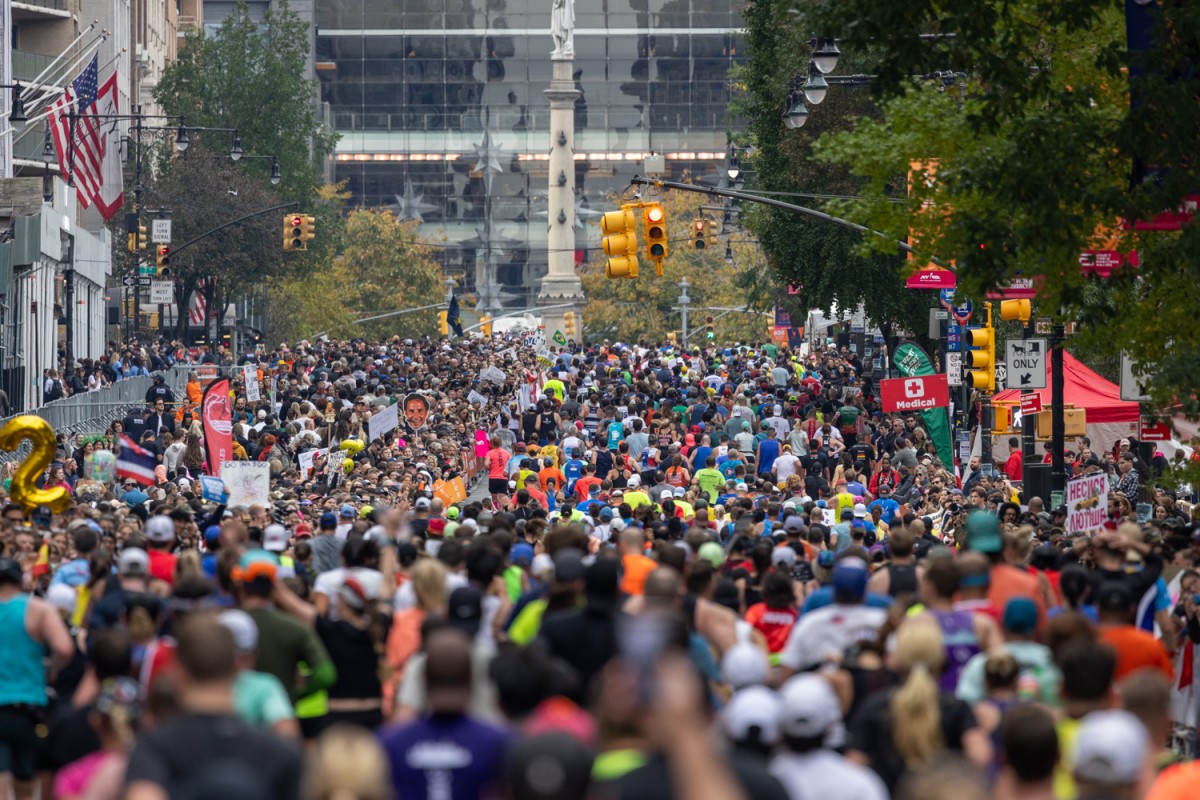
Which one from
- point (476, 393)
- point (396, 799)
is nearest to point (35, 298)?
point (476, 393)

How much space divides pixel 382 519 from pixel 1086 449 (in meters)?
18.4

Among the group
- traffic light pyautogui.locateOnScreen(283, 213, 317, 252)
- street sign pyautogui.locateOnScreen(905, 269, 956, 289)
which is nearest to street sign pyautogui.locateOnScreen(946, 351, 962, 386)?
street sign pyautogui.locateOnScreen(905, 269, 956, 289)

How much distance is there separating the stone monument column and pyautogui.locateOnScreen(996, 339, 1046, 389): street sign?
82.2 metres

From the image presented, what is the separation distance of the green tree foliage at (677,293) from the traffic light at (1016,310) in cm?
7466

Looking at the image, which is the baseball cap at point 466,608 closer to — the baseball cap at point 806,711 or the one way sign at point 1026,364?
the baseball cap at point 806,711

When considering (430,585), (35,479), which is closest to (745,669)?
(430,585)

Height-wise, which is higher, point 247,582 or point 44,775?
Answer: point 247,582

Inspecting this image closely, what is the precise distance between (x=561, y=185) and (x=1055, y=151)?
96.1 metres

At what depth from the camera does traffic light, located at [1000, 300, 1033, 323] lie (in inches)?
1073

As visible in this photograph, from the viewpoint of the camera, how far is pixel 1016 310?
2741 centimetres

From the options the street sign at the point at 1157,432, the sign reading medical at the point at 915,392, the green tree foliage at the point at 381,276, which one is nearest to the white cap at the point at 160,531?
the street sign at the point at 1157,432

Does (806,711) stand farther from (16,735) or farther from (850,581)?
(16,735)

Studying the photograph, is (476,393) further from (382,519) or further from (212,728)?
(212,728)

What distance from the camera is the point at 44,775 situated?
9.55 m
